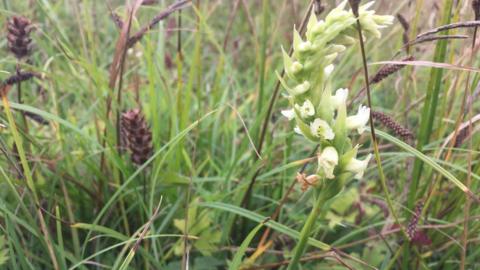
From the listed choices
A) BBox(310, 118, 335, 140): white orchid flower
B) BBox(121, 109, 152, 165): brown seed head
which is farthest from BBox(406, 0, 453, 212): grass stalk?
BBox(121, 109, 152, 165): brown seed head

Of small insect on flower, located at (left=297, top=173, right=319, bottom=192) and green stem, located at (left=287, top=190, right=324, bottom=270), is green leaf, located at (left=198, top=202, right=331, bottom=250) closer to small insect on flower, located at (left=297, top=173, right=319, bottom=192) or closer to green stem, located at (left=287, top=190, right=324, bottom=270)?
green stem, located at (left=287, top=190, right=324, bottom=270)

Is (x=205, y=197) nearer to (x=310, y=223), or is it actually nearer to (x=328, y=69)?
(x=310, y=223)

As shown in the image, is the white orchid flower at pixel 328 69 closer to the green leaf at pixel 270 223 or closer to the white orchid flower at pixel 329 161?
the white orchid flower at pixel 329 161

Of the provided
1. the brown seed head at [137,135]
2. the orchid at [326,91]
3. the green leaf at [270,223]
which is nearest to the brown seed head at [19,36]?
the brown seed head at [137,135]

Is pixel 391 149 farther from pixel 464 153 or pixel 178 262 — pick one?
pixel 178 262

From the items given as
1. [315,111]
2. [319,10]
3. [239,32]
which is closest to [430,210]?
[319,10]

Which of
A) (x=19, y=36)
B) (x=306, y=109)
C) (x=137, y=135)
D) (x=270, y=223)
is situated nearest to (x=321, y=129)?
(x=306, y=109)
